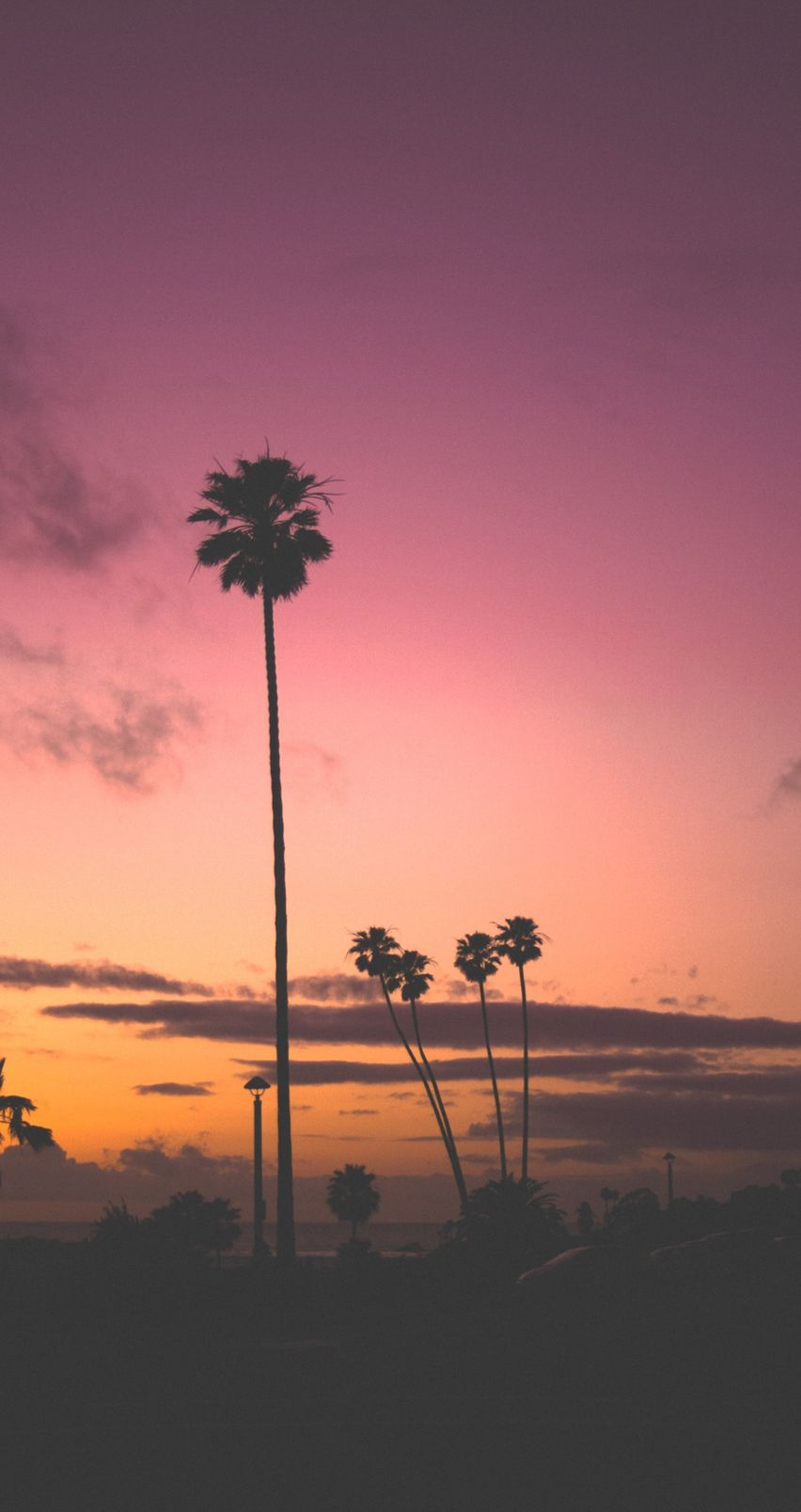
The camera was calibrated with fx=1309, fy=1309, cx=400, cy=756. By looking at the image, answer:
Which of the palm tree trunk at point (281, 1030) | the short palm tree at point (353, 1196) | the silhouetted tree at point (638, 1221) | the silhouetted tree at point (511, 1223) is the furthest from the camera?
the short palm tree at point (353, 1196)

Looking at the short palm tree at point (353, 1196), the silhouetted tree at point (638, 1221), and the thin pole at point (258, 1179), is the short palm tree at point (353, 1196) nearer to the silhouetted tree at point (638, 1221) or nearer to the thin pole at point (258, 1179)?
the silhouetted tree at point (638, 1221)

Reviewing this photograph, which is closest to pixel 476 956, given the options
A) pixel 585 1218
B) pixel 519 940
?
pixel 519 940

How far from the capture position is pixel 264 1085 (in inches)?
1441

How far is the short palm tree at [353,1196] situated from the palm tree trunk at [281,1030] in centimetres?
7803

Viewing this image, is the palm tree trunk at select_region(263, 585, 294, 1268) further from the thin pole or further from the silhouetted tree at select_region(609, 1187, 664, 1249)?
the silhouetted tree at select_region(609, 1187, 664, 1249)

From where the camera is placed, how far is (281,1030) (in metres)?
32.8

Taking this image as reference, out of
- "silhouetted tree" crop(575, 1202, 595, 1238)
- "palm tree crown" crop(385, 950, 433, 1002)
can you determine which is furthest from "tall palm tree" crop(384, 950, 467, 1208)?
"silhouetted tree" crop(575, 1202, 595, 1238)

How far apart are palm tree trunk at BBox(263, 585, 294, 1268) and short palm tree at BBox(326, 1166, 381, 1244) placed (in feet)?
256

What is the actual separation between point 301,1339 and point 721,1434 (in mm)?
13299

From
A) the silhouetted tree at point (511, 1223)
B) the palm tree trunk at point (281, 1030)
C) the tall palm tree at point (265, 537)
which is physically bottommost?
the silhouetted tree at point (511, 1223)

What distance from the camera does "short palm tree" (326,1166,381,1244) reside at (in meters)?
107

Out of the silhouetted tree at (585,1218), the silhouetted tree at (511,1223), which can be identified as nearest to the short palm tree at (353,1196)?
the silhouetted tree at (585,1218)

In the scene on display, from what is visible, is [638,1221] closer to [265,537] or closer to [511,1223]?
[511,1223]

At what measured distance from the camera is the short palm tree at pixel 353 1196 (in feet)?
350
